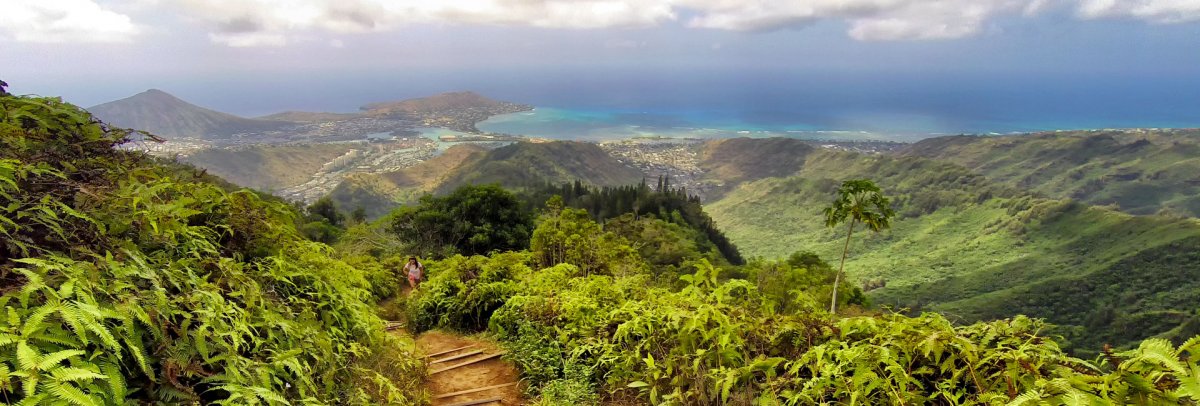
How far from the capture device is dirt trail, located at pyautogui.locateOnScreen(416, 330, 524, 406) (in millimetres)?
5004

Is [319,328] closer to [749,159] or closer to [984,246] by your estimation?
[984,246]

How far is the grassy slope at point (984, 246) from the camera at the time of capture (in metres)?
54.3

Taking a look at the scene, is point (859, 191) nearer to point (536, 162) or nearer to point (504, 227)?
point (504, 227)

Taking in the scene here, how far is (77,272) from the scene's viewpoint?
2119mm

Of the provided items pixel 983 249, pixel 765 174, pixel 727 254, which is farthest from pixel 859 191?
pixel 765 174

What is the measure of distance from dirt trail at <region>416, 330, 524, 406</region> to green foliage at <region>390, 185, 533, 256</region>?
34.8 feet

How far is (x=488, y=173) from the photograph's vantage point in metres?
114

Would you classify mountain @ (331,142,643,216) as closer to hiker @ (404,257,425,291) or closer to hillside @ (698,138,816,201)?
hillside @ (698,138,816,201)

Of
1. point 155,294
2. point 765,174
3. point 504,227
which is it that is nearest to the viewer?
point 155,294

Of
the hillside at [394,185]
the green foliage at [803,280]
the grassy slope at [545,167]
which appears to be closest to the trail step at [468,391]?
the green foliage at [803,280]

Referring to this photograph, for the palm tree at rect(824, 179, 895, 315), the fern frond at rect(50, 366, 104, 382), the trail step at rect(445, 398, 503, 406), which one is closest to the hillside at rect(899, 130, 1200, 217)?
the palm tree at rect(824, 179, 895, 315)

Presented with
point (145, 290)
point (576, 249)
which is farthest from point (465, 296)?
point (145, 290)

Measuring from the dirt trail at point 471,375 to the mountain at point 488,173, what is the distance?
8231cm

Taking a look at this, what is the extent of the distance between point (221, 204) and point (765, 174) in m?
178
